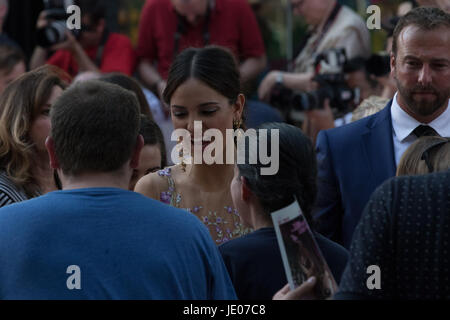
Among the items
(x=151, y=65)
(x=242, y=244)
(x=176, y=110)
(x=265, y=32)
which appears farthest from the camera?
(x=265, y=32)

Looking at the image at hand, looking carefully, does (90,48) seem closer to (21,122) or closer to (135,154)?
(21,122)

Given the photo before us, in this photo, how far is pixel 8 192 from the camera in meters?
3.44

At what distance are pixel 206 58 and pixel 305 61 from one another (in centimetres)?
217

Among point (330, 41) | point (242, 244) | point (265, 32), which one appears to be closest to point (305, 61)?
point (330, 41)

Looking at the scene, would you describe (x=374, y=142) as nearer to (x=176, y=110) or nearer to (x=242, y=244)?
(x=176, y=110)

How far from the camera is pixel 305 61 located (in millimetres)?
5609

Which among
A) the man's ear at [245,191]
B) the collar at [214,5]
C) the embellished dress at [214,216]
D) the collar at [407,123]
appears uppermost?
the collar at [214,5]

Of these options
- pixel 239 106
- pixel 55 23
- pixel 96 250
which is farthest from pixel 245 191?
pixel 55 23

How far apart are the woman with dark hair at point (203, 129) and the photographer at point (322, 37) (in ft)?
6.17

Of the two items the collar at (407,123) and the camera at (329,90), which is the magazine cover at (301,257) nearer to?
the collar at (407,123)

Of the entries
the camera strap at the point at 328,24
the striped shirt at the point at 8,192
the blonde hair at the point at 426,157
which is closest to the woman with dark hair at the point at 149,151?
the striped shirt at the point at 8,192

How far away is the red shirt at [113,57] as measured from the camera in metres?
5.89

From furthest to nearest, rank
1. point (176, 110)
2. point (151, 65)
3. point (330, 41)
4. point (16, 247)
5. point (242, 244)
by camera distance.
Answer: point (151, 65) < point (330, 41) < point (176, 110) < point (242, 244) < point (16, 247)

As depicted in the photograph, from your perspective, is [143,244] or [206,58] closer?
[143,244]
